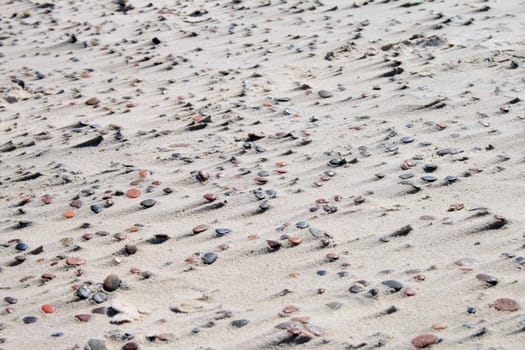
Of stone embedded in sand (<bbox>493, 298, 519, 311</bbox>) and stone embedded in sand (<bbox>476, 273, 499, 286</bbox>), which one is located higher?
stone embedded in sand (<bbox>493, 298, 519, 311</bbox>)

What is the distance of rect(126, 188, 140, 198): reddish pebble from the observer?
4246 mm

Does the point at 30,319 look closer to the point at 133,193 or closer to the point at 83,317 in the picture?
the point at 83,317

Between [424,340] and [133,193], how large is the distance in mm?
1993

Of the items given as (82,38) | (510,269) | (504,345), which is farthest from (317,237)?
(82,38)

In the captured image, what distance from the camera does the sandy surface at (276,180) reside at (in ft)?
10.00

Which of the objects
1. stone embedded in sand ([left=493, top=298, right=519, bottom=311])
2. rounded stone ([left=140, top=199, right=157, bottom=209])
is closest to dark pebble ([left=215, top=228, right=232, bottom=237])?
rounded stone ([left=140, top=199, right=157, bottom=209])

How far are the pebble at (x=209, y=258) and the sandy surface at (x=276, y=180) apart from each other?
0.10ft

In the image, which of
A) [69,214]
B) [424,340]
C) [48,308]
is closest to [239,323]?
[424,340]

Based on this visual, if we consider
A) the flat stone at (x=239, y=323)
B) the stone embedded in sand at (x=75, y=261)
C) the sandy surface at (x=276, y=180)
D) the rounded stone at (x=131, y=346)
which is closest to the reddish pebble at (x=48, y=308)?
the sandy surface at (x=276, y=180)

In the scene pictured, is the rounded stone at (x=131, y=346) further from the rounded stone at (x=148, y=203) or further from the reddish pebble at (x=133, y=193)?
the reddish pebble at (x=133, y=193)

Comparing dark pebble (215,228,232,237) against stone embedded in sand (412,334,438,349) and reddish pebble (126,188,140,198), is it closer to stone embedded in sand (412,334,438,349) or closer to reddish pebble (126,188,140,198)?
reddish pebble (126,188,140,198)

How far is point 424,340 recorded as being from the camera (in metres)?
2.76

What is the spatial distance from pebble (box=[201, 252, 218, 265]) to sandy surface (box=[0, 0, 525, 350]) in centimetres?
3

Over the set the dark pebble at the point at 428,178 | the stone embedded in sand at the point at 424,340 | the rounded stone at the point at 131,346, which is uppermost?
the rounded stone at the point at 131,346
